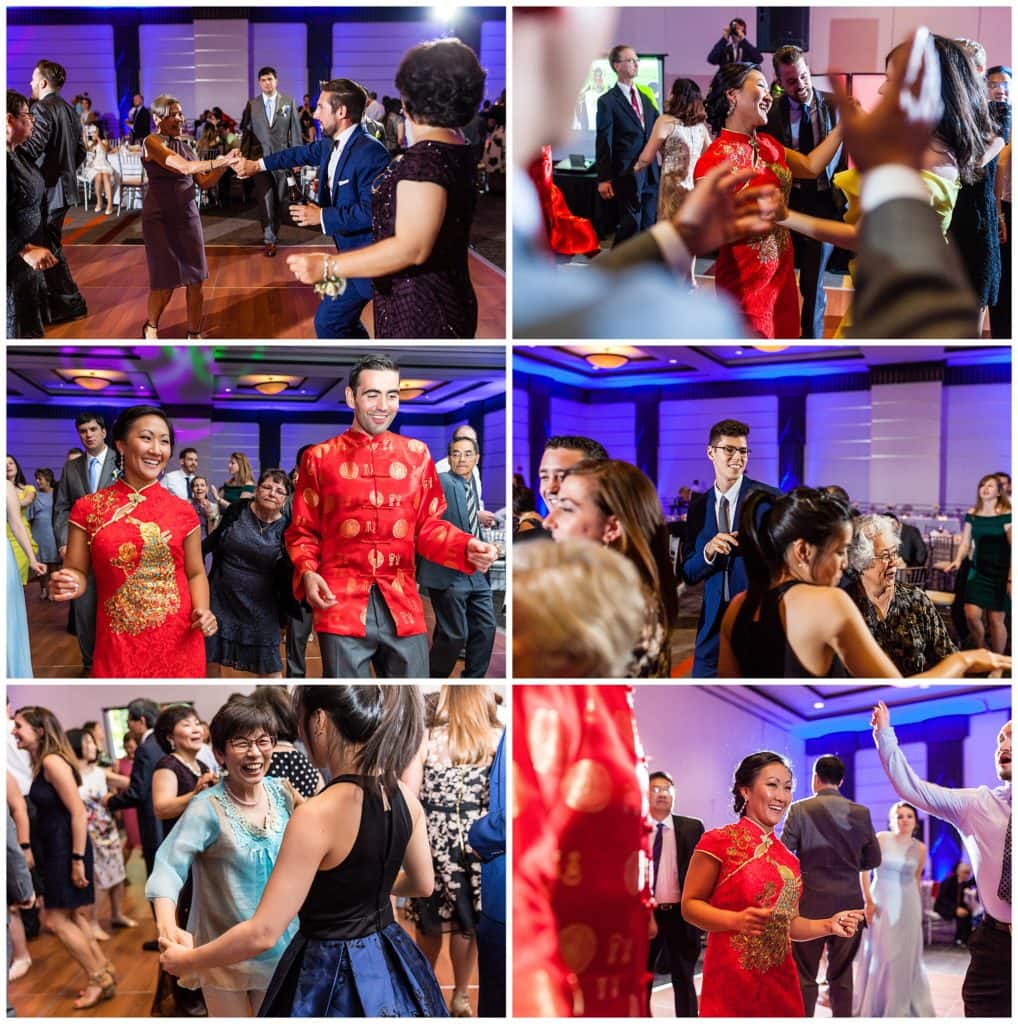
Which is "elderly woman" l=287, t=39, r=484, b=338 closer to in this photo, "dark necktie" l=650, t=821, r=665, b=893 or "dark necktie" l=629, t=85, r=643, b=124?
"dark necktie" l=629, t=85, r=643, b=124

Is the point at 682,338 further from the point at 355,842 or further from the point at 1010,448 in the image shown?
the point at 355,842

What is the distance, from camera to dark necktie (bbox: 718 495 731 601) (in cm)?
285

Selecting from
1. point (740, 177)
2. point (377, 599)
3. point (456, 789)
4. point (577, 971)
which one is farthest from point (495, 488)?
point (577, 971)

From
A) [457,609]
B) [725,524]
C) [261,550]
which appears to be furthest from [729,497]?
[261,550]

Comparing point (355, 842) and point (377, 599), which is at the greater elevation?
point (377, 599)

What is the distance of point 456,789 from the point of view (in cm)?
287

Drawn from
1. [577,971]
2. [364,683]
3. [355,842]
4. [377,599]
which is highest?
[377,599]

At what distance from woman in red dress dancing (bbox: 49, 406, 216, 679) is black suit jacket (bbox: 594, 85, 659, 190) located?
1.09 meters

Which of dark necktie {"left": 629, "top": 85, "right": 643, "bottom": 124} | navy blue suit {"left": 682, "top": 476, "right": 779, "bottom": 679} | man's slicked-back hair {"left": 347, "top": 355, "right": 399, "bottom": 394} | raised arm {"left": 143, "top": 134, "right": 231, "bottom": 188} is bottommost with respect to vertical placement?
navy blue suit {"left": 682, "top": 476, "right": 779, "bottom": 679}

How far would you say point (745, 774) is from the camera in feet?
9.42

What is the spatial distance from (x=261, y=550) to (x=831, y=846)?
1.39 meters

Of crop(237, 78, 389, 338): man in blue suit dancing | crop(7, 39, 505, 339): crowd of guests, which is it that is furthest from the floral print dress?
crop(237, 78, 389, 338): man in blue suit dancing

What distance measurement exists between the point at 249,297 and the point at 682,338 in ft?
3.07

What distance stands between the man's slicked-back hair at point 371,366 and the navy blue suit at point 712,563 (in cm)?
71
